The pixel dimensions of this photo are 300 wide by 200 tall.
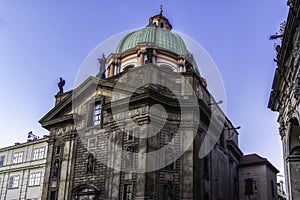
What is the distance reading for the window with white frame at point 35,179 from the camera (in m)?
37.2

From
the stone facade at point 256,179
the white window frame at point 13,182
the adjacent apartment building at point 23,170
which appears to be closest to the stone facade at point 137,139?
the adjacent apartment building at point 23,170

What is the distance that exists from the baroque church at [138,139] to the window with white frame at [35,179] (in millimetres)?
5899

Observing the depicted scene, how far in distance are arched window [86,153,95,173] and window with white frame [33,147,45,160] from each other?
10498 mm

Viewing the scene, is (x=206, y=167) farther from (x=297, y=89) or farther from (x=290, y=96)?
(x=297, y=89)

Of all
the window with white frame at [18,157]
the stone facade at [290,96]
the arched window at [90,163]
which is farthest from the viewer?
the window with white frame at [18,157]

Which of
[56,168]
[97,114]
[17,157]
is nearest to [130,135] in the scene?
[97,114]

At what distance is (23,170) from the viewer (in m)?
39.3

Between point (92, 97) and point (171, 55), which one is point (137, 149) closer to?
point (92, 97)

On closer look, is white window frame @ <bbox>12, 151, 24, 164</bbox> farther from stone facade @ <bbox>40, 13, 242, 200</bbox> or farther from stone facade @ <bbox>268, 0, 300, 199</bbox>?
stone facade @ <bbox>268, 0, 300, 199</bbox>

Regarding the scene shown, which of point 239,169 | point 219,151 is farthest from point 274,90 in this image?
point 239,169

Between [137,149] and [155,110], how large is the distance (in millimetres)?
3309

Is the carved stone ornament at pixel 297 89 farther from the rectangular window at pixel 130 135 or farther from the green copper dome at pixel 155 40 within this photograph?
the green copper dome at pixel 155 40

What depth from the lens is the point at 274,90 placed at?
22125 mm

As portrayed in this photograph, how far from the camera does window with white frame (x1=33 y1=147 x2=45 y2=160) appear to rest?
38.4 metres
